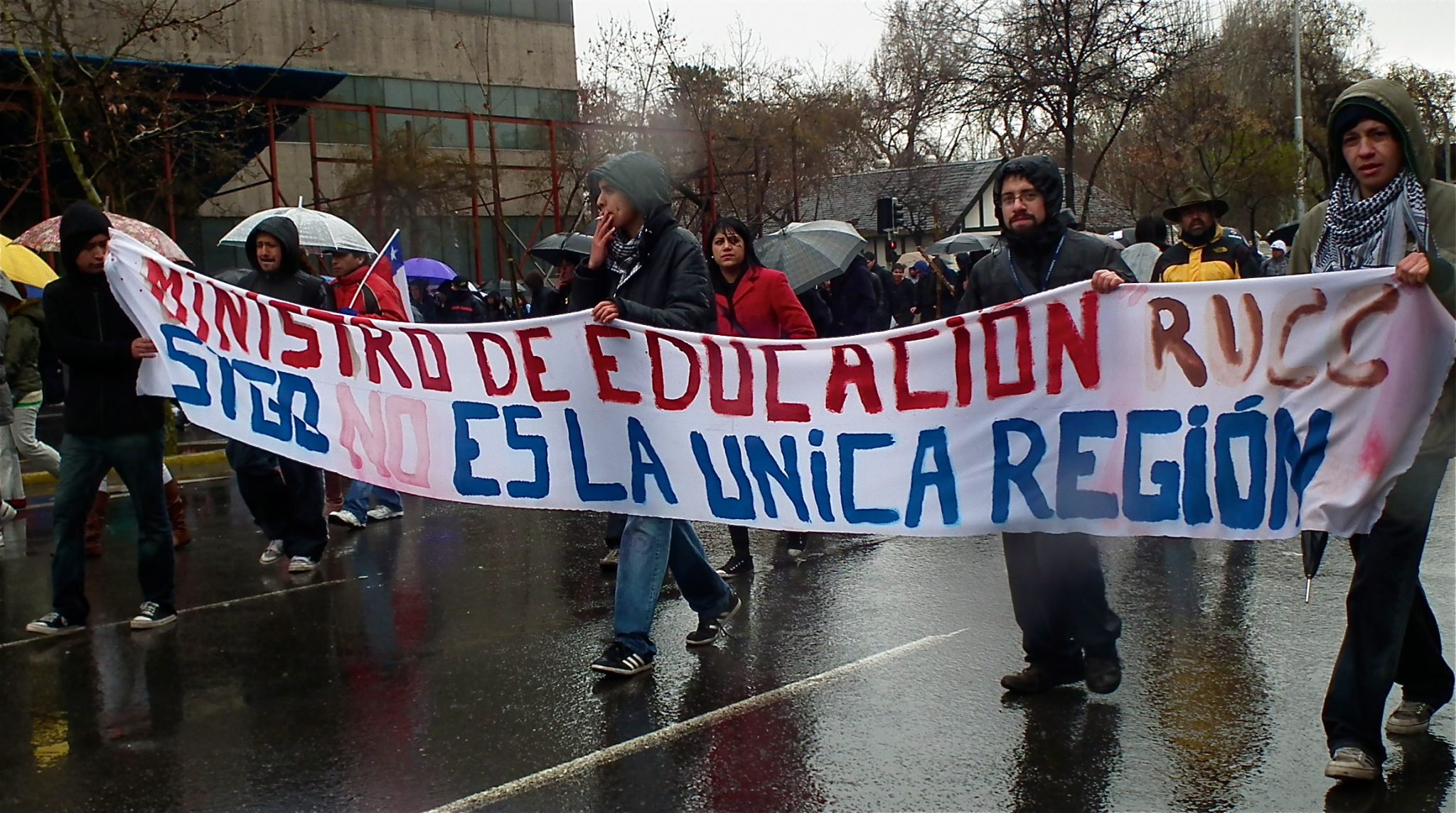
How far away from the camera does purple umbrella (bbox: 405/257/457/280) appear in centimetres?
2073

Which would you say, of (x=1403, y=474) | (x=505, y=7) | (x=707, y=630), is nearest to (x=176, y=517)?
(x=707, y=630)

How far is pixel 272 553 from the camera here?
27.2 feet

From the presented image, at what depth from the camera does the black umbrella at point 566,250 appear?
8.70m

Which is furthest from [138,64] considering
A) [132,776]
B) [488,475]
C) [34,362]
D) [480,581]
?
[132,776]

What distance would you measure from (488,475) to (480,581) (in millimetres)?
1769

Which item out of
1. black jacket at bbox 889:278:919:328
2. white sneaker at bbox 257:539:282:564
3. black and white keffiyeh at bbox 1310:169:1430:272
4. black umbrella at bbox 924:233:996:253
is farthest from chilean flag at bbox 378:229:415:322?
black umbrella at bbox 924:233:996:253

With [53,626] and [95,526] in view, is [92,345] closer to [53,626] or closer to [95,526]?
[53,626]

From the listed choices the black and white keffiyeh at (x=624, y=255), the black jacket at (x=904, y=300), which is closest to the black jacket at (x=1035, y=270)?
the black and white keffiyeh at (x=624, y=255)

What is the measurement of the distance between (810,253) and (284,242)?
12.9 feet

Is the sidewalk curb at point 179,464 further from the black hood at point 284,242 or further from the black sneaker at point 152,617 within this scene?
the black sneaker at point 152,617

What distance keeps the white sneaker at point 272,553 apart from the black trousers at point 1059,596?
4804 mm

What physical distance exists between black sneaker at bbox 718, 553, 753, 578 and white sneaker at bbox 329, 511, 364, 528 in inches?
115

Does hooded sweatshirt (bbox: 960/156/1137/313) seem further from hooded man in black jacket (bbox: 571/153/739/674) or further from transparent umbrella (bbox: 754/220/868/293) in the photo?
transparent umbrella (bbox: 754/220/868/293)

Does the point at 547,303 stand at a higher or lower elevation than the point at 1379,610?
higher
